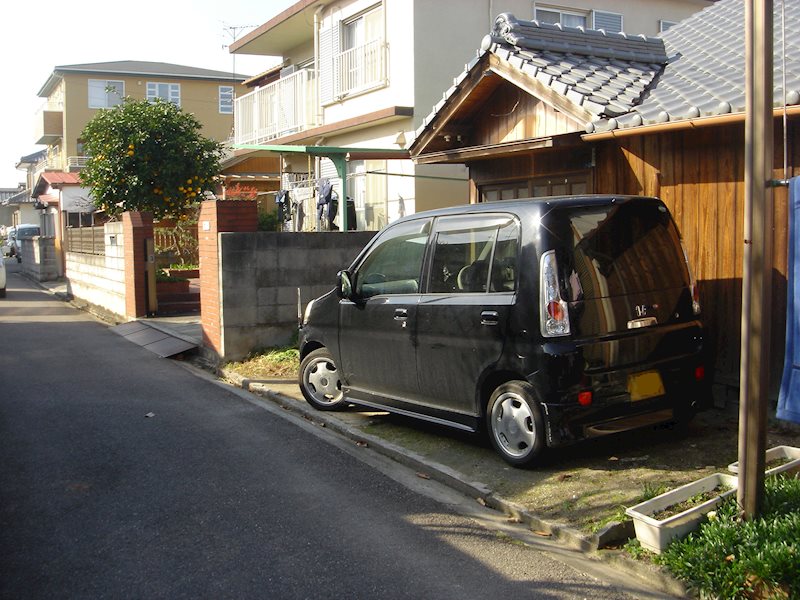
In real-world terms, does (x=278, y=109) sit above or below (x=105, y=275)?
above

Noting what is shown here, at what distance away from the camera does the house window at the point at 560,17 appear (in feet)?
55.4

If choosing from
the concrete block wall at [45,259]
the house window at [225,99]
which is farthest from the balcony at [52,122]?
the concrete block wall at [45,259]

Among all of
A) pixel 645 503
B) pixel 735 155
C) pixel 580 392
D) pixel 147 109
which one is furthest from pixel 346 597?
pixel 147 109

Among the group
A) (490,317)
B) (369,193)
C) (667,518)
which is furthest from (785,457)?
(369,193)

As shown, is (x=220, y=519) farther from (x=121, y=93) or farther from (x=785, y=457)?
(x=121, y=93)

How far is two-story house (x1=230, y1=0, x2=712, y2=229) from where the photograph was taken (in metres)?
15.1

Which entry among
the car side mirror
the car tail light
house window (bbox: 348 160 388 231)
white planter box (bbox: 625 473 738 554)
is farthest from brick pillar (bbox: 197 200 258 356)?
white planter box (bbox: 625 473 738 554)

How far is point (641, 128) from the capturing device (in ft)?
25.1

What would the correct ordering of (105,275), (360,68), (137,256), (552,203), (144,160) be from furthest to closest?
1. (105,275)
2. (144,160)
3. (360,68)
4. (137,256)
5. (552,203)

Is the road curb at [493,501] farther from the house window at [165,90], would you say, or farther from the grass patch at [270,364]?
the house window at [165,90]

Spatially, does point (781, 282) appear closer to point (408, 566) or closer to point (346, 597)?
point (408, 566)

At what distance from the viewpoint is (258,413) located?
8.98 m

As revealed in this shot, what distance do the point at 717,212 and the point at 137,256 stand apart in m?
11.8

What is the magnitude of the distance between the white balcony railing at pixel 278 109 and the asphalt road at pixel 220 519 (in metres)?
10.9
